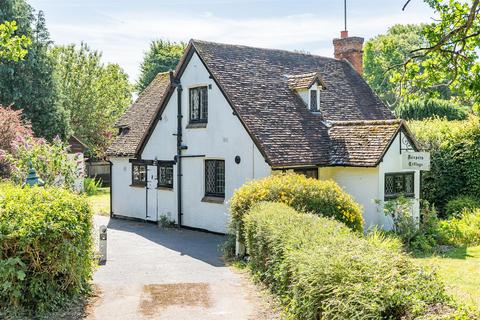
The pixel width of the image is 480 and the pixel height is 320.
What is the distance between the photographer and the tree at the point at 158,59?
188 ft

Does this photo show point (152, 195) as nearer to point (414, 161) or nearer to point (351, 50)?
point (414, 161)

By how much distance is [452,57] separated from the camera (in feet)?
34.1

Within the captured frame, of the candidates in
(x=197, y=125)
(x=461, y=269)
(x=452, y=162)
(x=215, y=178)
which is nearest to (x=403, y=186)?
(x=452, y=162)

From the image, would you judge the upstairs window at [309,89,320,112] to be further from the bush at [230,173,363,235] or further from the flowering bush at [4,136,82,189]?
the flowering bush at [4,136,82,189]

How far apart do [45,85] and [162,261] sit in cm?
2673

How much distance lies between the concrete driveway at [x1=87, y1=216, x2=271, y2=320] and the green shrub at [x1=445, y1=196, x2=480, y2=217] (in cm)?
948

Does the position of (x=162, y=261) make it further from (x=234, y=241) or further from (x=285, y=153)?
(x=285, y=153)

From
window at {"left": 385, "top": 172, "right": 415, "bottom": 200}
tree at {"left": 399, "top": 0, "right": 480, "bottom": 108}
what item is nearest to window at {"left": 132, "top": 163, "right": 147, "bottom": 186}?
window at {"left": 385, "top": 172, "right": 415, "bottom": 200}

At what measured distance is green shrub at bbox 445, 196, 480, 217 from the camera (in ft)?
71.8

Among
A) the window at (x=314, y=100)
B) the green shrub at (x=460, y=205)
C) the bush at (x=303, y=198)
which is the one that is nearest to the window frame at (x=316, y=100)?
the window at (x=314, y=100)

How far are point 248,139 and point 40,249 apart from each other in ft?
34.5

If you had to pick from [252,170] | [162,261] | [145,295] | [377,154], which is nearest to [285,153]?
[252,170]

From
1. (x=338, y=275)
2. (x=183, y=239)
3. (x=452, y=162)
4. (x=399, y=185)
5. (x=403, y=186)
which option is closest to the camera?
(x=338, y=275)

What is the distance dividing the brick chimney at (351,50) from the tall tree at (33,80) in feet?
65.3
